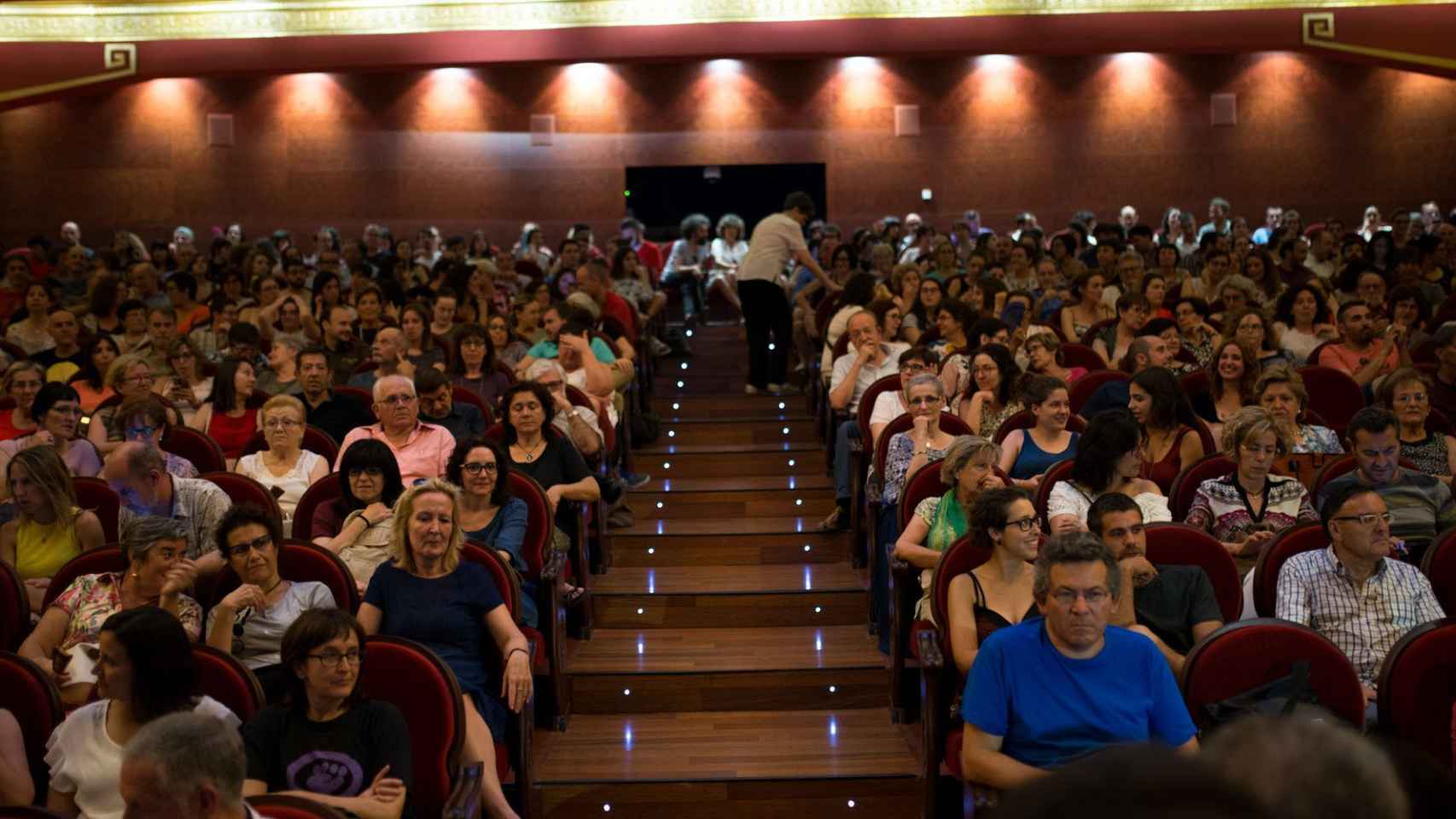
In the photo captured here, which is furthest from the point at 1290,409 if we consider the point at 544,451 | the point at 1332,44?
the point at 1332,44

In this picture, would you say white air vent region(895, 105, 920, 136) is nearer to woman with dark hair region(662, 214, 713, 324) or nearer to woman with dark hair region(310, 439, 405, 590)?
woman with dark hair region(662, 214, 713, 324)

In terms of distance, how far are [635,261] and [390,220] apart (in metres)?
4.78

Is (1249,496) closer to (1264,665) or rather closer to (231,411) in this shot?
(1264,665)

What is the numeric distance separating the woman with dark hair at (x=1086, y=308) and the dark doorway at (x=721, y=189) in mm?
5872

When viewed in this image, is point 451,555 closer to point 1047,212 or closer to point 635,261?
point 635,261

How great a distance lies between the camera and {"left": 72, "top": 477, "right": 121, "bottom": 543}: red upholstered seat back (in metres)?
4.48

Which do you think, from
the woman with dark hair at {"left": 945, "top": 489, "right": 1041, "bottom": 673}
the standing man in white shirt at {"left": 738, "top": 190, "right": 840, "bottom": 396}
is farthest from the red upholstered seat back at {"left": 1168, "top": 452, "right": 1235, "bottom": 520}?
the standing man in white shirt at {"left": 738, "top": 190, "right": 840, "bottom": 396}

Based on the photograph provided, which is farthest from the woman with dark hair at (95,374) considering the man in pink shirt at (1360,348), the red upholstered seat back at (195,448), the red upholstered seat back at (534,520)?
the man in pink shirt at (1360,348)

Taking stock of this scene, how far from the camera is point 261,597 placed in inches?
139

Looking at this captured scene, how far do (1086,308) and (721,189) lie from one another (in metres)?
6.14

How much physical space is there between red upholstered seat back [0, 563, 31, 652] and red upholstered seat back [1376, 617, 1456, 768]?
3.30m

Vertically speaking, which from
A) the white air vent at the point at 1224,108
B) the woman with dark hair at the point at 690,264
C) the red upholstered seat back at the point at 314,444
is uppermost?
the white air vent at the point at 1224,108

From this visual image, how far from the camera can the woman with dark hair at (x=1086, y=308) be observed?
24.4 ft

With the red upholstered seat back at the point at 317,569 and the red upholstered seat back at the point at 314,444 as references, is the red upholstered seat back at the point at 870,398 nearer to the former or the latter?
the red upholstered seat back at the point at 314,444
